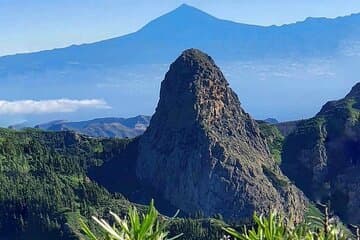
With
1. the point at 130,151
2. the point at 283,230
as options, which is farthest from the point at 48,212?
the point at 283,230

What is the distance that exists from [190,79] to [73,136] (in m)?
48.0

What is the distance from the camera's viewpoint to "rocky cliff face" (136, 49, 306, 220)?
153 meters

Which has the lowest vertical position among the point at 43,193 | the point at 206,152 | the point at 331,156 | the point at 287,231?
the point at 43,193

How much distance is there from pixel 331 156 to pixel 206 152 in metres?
25.8

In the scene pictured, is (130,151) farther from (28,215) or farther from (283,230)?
(283,230)

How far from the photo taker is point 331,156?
531 ft

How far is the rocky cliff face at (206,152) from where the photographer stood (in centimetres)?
15325

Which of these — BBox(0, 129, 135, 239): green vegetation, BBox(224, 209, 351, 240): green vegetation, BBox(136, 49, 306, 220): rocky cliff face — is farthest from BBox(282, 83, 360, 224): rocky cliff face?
BBox(224, 209, 351, 240): green vegetation

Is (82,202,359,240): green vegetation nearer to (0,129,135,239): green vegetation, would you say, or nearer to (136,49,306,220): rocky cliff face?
(0,129,135,239): green vegetation

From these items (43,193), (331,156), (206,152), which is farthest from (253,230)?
(331,156)

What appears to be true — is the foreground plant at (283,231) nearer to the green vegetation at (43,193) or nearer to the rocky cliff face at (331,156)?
the green vegetation at (43,193)

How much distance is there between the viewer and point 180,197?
161 meters

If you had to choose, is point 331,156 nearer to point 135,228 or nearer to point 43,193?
point 43,193

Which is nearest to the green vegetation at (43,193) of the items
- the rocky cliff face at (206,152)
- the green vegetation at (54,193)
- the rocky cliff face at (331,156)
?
the green vegetation at (54,193)
